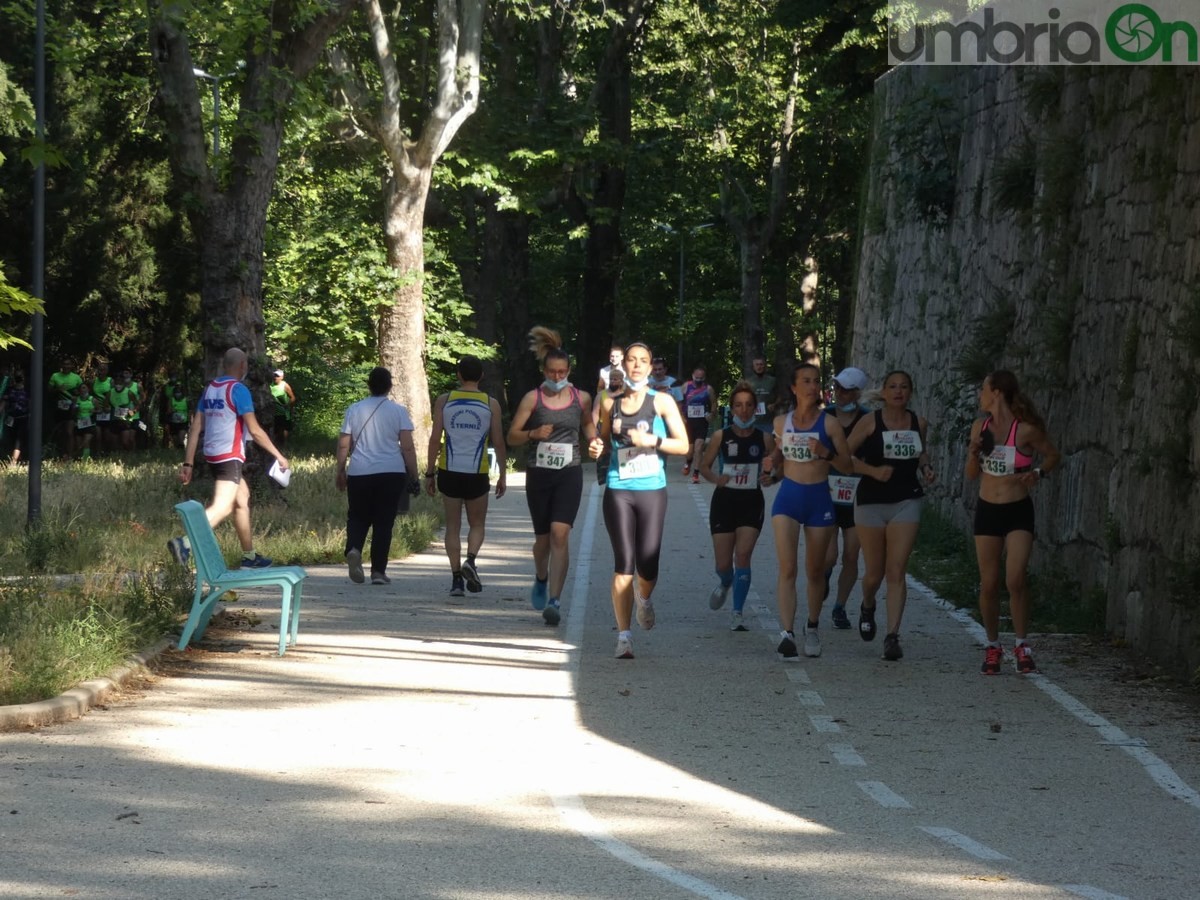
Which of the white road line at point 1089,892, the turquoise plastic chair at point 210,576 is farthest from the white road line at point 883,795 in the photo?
the turquoise plastic chair at point 210,576

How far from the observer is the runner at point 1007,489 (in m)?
11.0

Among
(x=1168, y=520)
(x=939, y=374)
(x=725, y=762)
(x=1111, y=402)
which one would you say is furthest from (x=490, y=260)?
(x=725, y=762)

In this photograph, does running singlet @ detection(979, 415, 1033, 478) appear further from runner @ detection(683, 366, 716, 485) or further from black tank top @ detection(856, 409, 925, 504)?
runner @ detection(683, 366, 716, 485)

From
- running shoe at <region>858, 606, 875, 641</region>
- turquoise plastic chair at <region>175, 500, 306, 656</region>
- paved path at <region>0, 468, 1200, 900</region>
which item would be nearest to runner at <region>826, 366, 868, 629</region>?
running shoe at <region>858, 606, 875, 641</region>

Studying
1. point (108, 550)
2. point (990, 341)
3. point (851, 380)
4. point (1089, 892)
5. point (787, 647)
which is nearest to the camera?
point (1089, 892)

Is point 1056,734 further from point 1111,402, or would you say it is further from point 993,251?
point 993,251

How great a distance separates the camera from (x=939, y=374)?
22.6 metres

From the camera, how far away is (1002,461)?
11008mm

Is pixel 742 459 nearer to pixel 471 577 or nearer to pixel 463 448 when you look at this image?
pixel 463 448

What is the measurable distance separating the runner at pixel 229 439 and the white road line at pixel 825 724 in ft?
20.6

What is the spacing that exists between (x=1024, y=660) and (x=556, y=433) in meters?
3.66

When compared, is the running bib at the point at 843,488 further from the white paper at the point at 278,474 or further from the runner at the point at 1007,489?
the white paper at the point at 278,474

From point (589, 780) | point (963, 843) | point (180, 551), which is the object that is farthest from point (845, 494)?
point (963, 843)

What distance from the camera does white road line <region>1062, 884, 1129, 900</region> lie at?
240 inches
